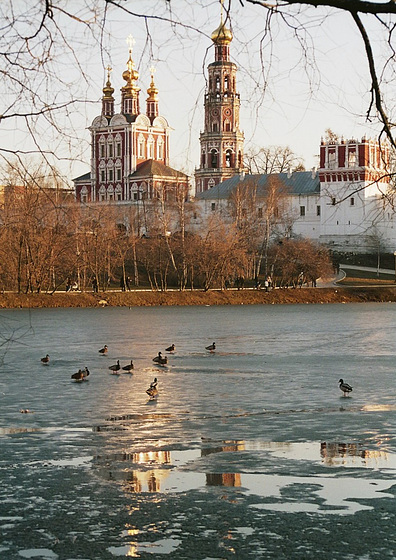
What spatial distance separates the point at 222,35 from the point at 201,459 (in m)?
6.48

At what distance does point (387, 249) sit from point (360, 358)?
66516 millimetres

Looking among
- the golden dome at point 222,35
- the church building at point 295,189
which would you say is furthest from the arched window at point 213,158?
the golden dome at point 222,35

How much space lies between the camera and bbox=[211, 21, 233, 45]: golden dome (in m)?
5.36

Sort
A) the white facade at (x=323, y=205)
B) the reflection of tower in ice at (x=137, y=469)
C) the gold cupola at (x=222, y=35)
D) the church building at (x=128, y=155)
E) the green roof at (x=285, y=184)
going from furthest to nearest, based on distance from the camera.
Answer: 1. the church building at (x=128, y=155)
2. the green roof at (x=285, y=184)
3. the white facade at (x=323, y=205)
4. the reflection of tower in ice at (x=137, y=469)
5. the gold cupola at (x=222, y=35)

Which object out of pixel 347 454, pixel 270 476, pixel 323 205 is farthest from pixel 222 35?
pixel 323 205

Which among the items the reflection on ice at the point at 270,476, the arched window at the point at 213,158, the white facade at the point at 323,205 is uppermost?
the arched window at the point at 213,158

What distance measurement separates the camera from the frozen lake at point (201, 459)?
799 centimetres

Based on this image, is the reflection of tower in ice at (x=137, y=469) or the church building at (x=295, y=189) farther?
the church building at (x=295, y=189)

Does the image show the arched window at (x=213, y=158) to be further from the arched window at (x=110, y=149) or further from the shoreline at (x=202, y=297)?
the shoreline at (x=202, y=297)

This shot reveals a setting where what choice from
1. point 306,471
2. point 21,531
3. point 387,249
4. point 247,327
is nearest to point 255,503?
point 306,471

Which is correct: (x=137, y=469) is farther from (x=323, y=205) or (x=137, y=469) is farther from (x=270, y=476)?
(x=323, y=205)

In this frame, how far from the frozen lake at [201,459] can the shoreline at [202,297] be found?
90.2ft

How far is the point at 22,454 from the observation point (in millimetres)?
11625

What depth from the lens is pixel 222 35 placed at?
5.95 metres
